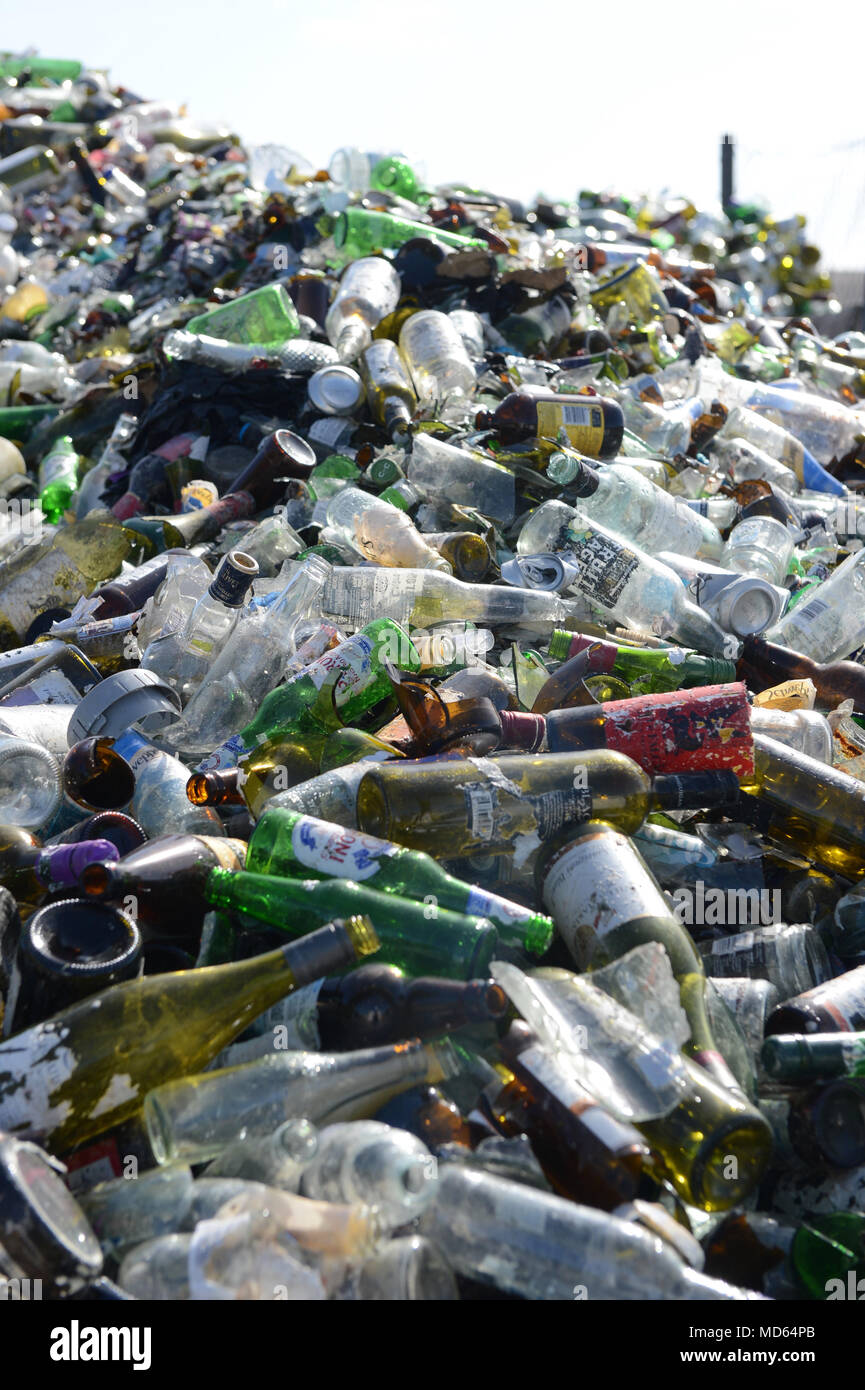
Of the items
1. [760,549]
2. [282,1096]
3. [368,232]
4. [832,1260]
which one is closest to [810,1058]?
[832,1260]

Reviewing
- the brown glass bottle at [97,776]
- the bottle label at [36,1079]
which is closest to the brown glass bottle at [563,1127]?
the bottle label at [36,1079]

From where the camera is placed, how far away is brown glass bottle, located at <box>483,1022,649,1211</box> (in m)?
1.26

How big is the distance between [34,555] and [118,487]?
0.74 metres

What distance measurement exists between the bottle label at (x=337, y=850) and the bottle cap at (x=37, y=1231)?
0.56 m

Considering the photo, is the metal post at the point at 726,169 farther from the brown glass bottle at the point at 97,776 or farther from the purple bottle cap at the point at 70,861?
the purple bottle cap at the point at 70,861

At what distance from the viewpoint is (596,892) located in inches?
64.1

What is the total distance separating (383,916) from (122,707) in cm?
75

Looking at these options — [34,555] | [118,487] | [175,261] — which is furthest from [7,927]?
[175,261]

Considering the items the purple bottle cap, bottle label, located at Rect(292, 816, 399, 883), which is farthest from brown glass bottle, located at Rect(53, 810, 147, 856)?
bottle label, located at Rect(292, 816, 399, 883)

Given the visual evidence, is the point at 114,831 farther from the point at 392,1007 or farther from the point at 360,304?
the point at 360,304

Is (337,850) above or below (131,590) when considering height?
above

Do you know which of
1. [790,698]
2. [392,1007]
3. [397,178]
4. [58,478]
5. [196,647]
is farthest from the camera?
[397,178]

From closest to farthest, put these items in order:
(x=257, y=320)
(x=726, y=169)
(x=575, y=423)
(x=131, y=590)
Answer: (x=131, y=590), (x=575, y=423), (x=257, y=320), (x=726, y=169)
